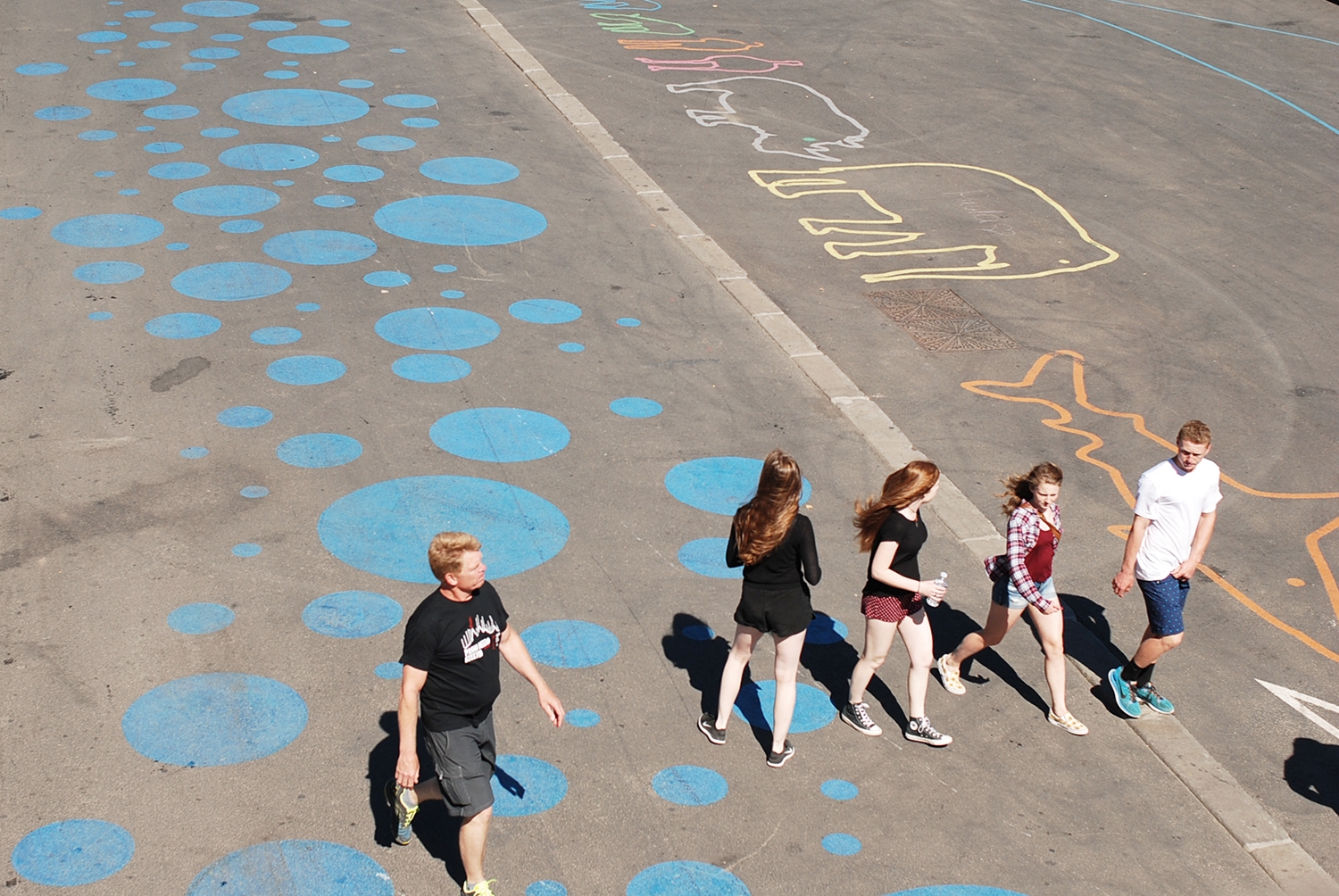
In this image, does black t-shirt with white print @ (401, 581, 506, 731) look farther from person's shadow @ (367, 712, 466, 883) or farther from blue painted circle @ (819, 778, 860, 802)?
blue painted circle @ (819, 778, 860, 802)

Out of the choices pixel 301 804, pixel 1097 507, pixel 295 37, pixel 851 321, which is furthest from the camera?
pixel 295 37

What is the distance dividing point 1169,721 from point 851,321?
5.86 metres

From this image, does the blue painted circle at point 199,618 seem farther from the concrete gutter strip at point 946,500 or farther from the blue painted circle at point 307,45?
the blue painted circle at point 307,45

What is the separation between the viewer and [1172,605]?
6.95 metres

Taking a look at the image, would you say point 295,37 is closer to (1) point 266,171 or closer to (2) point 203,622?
(1) point 266,171

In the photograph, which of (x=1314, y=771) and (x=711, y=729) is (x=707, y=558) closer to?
(x=711, y=729)

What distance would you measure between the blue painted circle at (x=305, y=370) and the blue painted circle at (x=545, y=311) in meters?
1.87

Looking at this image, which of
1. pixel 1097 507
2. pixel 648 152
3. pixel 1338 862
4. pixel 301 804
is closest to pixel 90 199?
pixel 648 152

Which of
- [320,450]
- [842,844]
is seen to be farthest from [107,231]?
[842,844]

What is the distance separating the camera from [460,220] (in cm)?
1313

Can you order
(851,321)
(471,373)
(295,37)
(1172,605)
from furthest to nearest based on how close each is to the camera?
(295,37)
(851,321)
(471,373)
(1172,605)

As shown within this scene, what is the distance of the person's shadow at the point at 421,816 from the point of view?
18.2 ft

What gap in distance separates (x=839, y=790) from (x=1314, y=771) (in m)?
2.80

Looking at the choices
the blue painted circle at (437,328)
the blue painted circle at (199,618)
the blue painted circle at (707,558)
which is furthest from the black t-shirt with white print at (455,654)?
the blue painted circle at (437,328)
